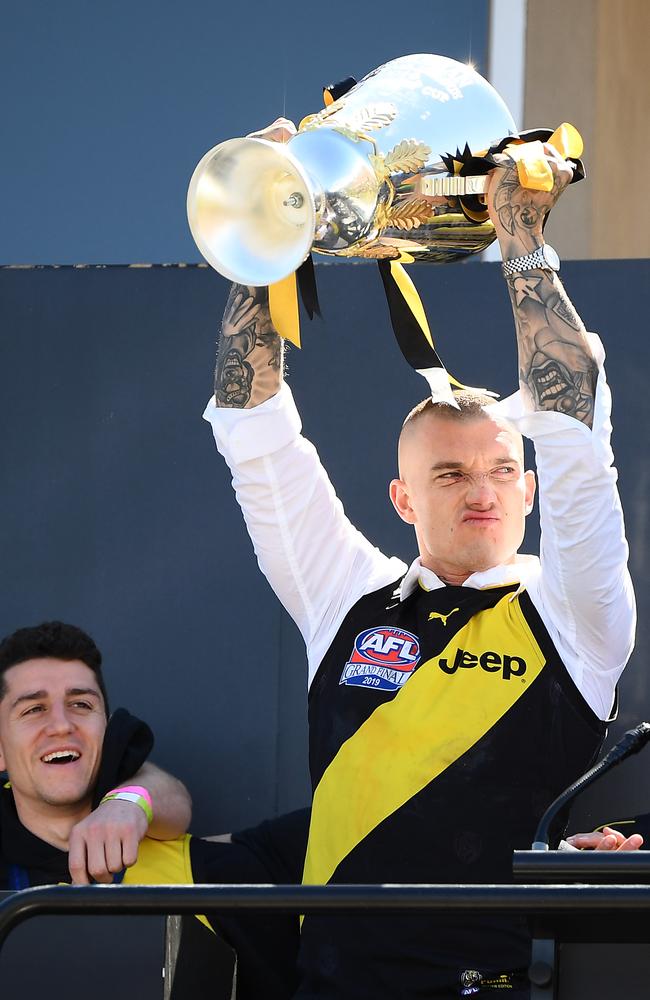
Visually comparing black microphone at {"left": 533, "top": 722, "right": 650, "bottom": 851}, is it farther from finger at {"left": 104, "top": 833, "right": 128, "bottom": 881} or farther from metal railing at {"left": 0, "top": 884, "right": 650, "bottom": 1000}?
finger at {"left": 104, "top": 833, "right": 128, "bottom": 881}

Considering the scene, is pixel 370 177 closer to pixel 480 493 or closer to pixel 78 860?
pixel 480 493

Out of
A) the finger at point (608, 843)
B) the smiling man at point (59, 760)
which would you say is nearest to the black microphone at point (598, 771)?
the finger at point (608, 843)

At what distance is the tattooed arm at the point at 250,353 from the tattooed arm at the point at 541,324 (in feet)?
1.84

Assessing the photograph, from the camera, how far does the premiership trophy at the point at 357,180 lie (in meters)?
2.74

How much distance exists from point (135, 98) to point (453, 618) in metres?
2.37

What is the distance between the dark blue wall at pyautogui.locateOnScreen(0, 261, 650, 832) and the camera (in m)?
3.95

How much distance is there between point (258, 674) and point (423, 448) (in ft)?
2.93

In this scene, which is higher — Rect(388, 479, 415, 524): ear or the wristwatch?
the wristwatch

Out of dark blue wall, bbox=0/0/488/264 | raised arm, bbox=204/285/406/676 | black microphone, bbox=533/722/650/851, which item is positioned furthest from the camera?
dark blue wall, bbox=0/0/488/264

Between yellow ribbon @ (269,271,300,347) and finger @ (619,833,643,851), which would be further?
yellow ribbon @ (269,271,300,347)

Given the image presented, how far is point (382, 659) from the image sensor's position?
10.5ft

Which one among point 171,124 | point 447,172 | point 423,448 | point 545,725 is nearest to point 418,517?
point 423,448

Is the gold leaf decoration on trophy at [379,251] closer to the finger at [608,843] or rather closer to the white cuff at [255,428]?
the white cuff at [255,428]

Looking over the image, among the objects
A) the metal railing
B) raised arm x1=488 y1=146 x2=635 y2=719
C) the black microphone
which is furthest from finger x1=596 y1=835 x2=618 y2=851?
the metal railing
